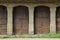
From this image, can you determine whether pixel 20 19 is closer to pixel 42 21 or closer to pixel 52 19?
pixel 42 21

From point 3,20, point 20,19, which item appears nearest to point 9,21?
point 3,20

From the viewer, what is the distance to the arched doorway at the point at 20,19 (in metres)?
21.9

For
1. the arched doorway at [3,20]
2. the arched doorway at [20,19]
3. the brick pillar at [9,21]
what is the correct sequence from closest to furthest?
the brick pillar at [9,21]
the arched doorway at [3,20]
the arched doorway at [20,19]

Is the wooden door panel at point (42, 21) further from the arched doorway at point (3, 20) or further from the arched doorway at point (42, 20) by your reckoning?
the arched doorway at point (3, 20)

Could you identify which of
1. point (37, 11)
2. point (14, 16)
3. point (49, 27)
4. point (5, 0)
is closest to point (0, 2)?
point (5, 0)

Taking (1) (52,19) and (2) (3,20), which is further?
(2) (3,20)

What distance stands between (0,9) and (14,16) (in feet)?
4.80

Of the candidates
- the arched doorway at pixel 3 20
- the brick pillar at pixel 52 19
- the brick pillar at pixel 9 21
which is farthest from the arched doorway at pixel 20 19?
the brick pillar at pixel 52 19

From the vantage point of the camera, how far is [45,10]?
71.9 ft

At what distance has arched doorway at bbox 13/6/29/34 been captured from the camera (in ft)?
71.9

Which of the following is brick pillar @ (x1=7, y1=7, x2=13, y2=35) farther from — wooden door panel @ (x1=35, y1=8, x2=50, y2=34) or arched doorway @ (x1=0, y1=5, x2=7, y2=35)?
wooden door panel @ (x1=35, y1=8, x2=50, y2=34)

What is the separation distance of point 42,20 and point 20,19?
82.2 inches

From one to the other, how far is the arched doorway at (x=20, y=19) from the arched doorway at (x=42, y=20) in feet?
2.80

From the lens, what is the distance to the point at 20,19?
2208 centimetres
